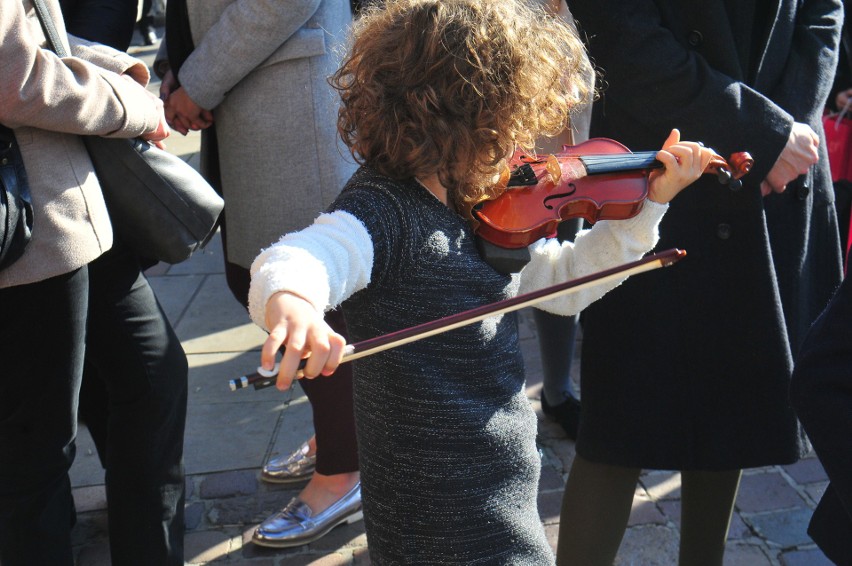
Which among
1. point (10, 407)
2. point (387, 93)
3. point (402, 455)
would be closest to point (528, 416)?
point (402, 455)

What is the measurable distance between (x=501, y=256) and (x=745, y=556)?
1469mm

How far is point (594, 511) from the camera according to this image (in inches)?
84.5

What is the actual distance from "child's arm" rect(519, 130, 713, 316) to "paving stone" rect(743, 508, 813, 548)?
4.20ft

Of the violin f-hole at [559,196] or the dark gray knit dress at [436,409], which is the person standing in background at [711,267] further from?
the dark gray knit dress at [436,409]

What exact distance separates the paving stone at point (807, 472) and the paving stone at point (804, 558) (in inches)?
15.0

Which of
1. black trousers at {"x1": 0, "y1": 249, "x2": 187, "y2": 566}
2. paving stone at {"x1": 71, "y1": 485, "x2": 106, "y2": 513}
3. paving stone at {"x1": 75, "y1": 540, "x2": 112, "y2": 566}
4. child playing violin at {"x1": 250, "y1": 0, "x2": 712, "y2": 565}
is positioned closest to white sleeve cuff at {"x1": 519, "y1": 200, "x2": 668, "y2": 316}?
child playing violin at {"x1": 250, "y1": 0, "x2": 712, "y2": 565}

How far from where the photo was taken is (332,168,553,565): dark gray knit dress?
1.51m

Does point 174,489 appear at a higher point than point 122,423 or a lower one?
lower

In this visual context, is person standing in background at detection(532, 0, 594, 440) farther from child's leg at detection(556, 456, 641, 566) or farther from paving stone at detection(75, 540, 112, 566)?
paving stone at detection(75, 540, 112, 566)

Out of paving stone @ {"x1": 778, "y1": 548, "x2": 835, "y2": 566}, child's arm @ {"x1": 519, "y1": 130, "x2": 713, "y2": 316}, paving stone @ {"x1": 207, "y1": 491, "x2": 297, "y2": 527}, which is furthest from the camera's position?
paving stone @ {"x1": 207, "y1": 491, "x2": 297, "y2": 527}

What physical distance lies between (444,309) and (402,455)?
0.26m

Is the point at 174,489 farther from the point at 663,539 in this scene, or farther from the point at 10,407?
the point at 663,539

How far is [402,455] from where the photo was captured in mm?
1585

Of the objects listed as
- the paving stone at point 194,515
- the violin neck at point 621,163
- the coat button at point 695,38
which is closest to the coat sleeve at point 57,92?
the violin neck at point 621,163
